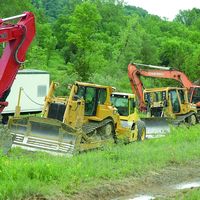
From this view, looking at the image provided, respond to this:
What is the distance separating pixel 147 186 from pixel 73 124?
6.16m

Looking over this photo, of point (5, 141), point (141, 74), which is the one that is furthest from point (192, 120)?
point (5, 141)

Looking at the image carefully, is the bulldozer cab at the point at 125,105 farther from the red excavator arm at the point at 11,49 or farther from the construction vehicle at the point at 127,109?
the red excavator arm at the point at 11,49

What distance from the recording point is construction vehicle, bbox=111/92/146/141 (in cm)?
2192

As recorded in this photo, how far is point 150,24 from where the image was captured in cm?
10706

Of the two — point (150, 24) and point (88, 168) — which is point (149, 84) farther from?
point (150, 24)

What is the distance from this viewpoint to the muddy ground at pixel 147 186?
10672 mm

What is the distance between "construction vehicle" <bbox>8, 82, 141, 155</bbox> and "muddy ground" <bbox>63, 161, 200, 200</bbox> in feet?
12.7

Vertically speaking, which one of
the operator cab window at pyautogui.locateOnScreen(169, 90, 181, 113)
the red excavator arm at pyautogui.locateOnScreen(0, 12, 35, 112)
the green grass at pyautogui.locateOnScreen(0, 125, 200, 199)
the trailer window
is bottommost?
the trailer window

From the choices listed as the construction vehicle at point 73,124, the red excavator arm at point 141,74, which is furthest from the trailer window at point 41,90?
the construction vehicle at point 73,124

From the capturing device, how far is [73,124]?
1773 centimetres

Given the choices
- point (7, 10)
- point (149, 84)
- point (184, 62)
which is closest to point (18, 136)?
point (7, 10)

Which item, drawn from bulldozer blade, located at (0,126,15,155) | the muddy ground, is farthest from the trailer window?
the muddy ground

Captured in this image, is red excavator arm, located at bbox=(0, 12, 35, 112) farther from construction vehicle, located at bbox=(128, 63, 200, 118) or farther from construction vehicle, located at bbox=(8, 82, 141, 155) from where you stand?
construction vehicle, located at bbox=(128, 63, 200, 118)

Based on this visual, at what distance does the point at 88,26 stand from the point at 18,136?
54.3 metres
